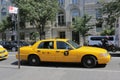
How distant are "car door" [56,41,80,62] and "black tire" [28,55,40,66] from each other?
1.17 metres

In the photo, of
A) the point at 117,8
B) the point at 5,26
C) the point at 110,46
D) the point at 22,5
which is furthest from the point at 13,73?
the point at 5,26

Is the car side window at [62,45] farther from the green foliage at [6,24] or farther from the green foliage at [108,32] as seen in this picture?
the green foliage at [6,24]

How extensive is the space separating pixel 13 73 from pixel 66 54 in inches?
126

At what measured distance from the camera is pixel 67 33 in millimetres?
50375

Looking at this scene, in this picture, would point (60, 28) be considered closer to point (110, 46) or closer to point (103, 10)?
point (110, 46)

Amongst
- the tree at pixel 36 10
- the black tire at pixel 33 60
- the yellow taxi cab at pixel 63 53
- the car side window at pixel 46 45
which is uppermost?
the tree at pixel 36 10

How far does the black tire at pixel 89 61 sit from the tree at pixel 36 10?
733 inches

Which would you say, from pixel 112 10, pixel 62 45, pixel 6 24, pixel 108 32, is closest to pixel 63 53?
pixel 62 45

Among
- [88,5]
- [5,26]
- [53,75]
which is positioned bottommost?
[53,75]

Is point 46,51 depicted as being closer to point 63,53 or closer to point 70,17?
point 63,53

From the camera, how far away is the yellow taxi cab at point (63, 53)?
1345 centimetres

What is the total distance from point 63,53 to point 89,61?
4.66ft

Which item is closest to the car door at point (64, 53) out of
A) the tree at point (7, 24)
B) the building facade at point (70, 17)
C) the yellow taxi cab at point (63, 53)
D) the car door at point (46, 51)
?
the yellow taxi cab at point (63, 53)

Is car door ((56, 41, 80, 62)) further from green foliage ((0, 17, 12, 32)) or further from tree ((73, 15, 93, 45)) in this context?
green foliage ((0, 17, 12, 32))
